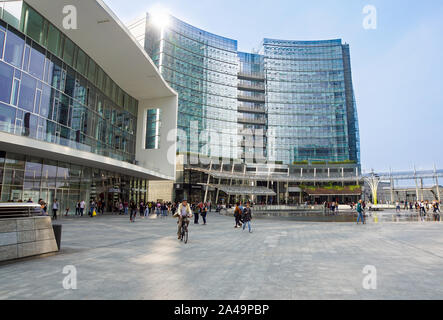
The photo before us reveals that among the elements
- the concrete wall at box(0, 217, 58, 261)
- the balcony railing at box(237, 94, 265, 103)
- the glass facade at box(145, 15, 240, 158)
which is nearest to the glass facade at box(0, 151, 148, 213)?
the concrete wall at box(0, 217, 58, 261)

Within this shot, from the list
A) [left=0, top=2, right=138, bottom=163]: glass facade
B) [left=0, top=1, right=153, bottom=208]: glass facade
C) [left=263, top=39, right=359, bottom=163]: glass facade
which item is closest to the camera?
[left=0, top=2, right=138, bottom=163]: glass facade

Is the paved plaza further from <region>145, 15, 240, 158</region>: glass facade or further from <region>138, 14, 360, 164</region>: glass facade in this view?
<region>138, 14, 360, 164</region>: glass facade

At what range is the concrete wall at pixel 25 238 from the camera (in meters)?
6.59

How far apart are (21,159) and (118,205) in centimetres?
1384

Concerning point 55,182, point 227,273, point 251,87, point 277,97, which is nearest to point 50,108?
point 55,182

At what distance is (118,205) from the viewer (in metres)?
31.1

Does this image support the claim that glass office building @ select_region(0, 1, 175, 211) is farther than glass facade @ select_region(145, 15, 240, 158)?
No

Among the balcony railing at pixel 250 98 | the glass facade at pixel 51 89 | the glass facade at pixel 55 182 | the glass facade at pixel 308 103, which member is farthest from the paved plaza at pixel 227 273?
the balcony railing at pixel 250 98

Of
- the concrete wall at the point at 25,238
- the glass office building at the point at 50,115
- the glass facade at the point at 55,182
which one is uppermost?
the glass office building at the point at 50,115

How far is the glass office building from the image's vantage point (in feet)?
55.8

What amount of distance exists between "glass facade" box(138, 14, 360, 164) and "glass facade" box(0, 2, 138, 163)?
35965mm

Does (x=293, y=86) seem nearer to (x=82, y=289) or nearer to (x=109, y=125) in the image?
(x=109, y=125)

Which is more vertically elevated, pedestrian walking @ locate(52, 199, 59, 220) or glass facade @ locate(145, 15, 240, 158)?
glass facade @ locate(145, 15, 240, 158)

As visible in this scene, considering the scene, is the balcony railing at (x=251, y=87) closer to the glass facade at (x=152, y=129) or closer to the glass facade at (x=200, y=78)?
the glass facade at (x=200, y=78)
